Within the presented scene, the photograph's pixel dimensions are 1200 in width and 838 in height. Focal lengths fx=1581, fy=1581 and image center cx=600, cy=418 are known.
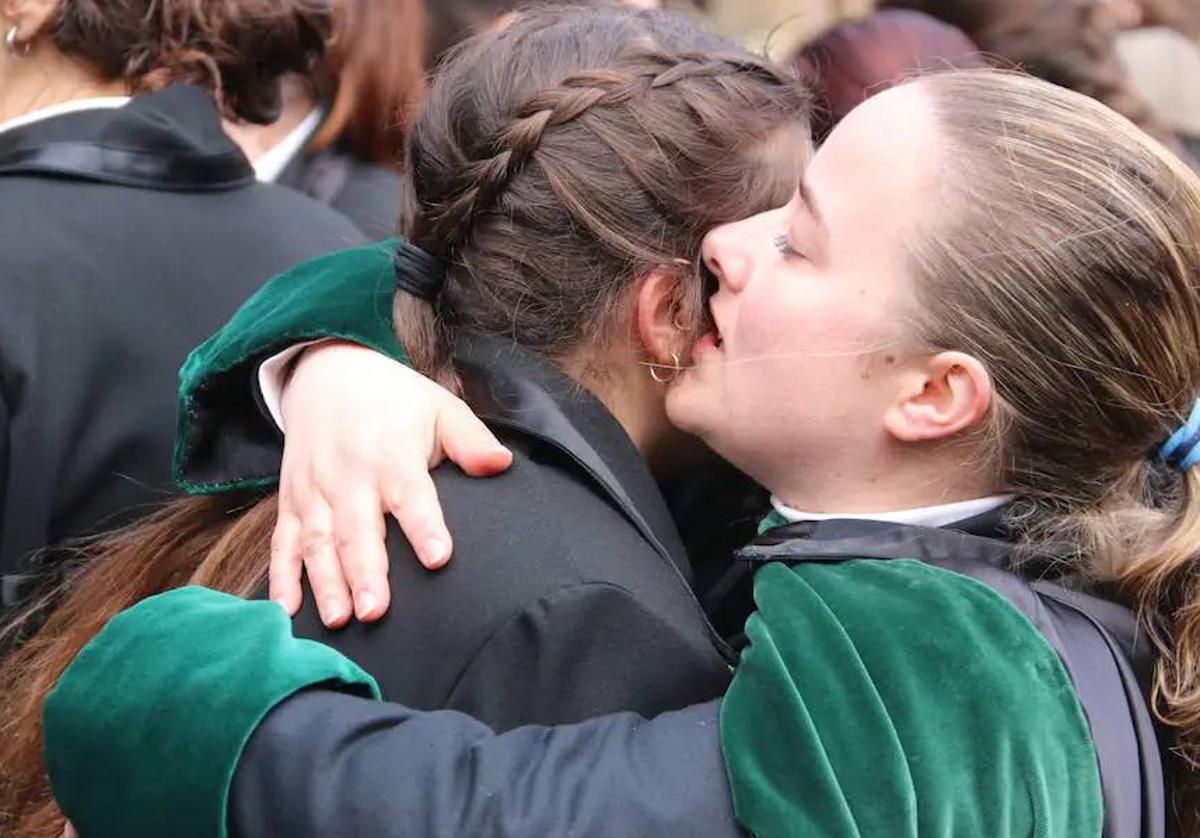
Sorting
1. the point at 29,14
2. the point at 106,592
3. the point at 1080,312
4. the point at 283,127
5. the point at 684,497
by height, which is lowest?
the point at 283,127

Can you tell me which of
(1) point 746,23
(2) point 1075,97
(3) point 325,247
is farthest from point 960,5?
(1) point 746,23

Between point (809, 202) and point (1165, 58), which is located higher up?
point (809, 202)

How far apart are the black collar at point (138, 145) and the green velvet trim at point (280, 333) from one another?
16.3 inches

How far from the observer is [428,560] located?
1.35 meters

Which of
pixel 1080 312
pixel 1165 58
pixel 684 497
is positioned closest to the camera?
pixel 1080 312

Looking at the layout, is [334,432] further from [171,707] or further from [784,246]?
[784,246]

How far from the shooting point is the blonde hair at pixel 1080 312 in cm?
141

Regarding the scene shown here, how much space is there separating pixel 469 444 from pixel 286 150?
173 centimetres

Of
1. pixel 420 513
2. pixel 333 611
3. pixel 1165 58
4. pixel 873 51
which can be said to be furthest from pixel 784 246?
pixel 1165 58

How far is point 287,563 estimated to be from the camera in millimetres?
1445

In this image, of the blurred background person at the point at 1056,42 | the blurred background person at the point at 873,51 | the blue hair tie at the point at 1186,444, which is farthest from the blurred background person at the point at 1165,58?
the blue hair tie at the point at 1186,444

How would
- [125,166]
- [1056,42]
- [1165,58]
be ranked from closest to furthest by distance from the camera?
[125,166]
[1056,42]
[1165,58]

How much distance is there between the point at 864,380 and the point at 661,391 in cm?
24

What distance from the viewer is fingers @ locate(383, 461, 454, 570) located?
1.35 meters
